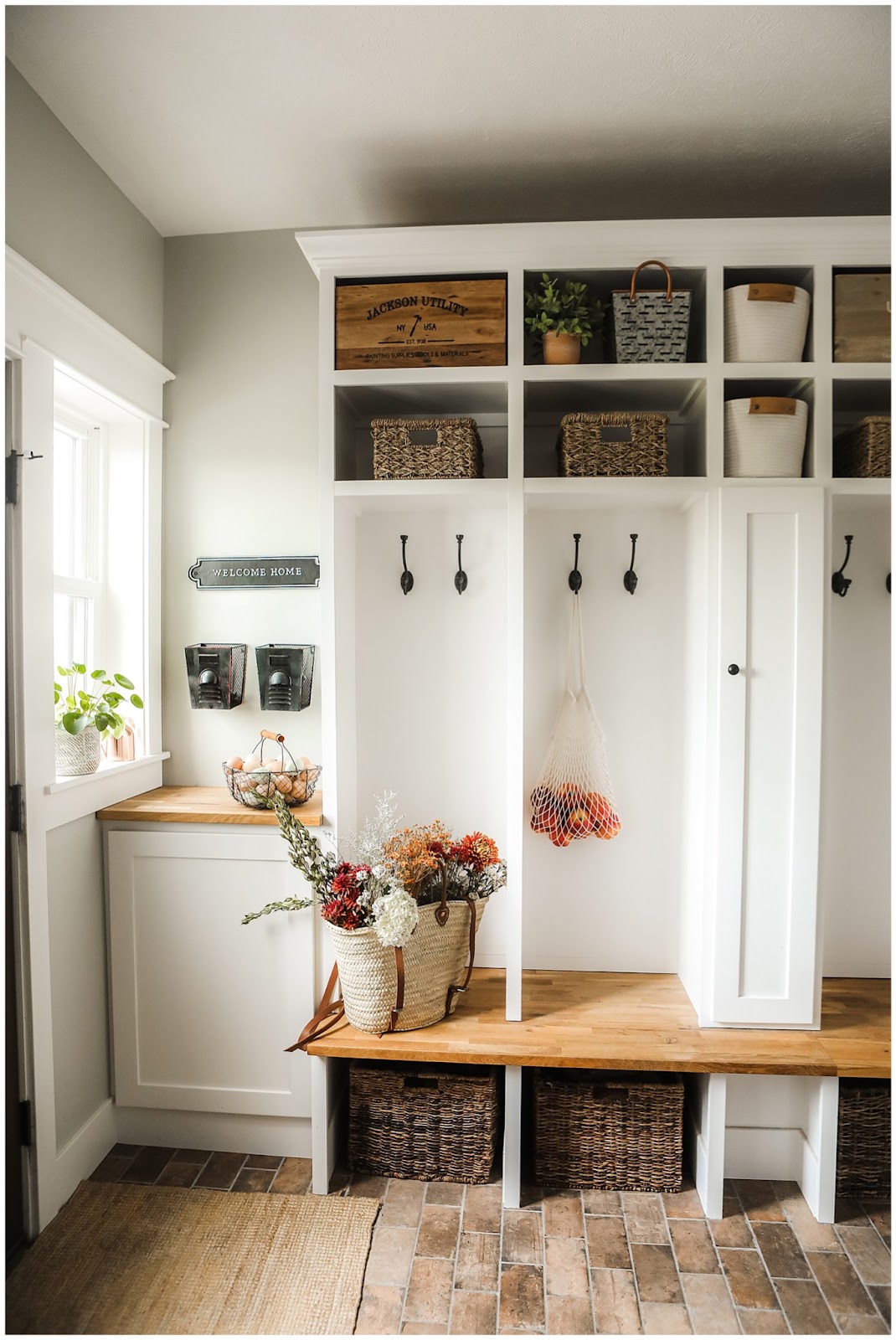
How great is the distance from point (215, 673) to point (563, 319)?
139 centimetres

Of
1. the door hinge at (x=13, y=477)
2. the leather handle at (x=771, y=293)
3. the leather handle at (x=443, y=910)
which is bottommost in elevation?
the leather handle at (x=443, y=910)

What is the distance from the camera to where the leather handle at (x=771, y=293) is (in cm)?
203

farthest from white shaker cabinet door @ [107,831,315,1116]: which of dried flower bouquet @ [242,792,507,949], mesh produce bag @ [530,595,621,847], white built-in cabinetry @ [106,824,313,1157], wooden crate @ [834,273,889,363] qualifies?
wooden crate @ [834,273,889,363]

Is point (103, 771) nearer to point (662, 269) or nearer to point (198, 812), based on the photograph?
point (198, 812)

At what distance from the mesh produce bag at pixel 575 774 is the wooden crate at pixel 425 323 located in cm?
75

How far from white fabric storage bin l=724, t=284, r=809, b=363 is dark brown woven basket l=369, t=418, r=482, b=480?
69 cm

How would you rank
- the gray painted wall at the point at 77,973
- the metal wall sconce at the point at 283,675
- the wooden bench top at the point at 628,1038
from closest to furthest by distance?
the wooden bench top at the point at 628,1038, the gray painted wall at the point at 77,973, the metal wall sconce at the point at 283,675

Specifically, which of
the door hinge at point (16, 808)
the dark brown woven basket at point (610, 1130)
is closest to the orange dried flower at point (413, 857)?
the dark brown woven basket at point (610, 1130)

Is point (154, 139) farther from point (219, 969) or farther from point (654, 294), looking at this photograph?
point (219, 969)

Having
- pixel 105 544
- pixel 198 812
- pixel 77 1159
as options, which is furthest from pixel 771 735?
pixel 77 1159

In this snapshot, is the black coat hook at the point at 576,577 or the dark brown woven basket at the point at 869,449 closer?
the dark brown woven basket at the point at 869,449

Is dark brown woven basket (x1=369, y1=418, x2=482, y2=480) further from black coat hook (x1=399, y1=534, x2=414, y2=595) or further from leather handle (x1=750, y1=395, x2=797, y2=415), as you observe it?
leather handle (x1=750, y1=395, x2=797, y2=415)

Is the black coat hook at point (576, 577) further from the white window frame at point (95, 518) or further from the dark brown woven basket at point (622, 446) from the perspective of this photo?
the white window frame at point (95, 518)

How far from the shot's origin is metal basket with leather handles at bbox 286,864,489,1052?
202 cm
